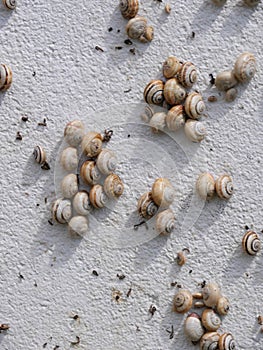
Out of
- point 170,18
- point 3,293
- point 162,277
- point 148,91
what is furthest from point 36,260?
point 170,18

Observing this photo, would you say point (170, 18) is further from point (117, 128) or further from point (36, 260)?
point (36, 260)

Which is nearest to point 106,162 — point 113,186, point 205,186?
point 113,186

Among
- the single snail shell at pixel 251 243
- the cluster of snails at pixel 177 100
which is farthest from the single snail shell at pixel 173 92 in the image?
the single snail shell at pixel 251 243

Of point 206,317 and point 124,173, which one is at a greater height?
point 124,173

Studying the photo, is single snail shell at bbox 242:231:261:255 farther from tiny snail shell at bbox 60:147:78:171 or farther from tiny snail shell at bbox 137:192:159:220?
tiny snail shell at bbox 60:147:78:171

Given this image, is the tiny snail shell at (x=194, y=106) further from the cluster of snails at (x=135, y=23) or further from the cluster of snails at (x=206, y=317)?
the cluster of snails at (x=206, y=317)

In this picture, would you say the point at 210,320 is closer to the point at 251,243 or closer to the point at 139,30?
the point at 251,243

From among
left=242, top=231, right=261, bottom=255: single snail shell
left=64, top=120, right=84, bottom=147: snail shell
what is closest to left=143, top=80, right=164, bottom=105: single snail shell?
left=64, top=120, right=84, bottom=147: snail shell
